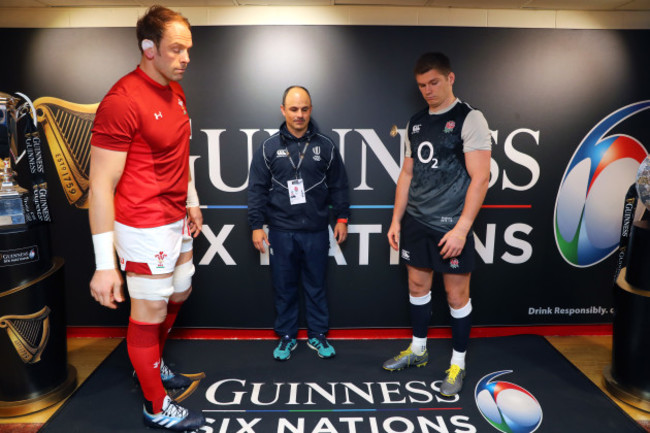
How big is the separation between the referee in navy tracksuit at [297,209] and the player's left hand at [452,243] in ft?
2.49

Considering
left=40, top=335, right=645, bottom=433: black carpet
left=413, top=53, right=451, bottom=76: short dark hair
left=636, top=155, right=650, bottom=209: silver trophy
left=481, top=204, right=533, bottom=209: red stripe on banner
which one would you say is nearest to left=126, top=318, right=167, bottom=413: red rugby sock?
left=40, top=335, right=645, bottom=433: black carpet

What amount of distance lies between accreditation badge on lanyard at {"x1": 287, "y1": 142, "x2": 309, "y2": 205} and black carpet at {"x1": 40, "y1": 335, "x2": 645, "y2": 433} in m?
1.00

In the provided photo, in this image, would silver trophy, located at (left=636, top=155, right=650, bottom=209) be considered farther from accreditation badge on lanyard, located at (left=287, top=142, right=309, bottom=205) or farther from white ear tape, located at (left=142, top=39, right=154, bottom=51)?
white ear tape, located at (left=142, top=39, right=154, bottom=51)

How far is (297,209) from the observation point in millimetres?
2680

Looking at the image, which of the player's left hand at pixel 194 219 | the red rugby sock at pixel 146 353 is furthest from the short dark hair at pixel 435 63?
the red rugby sock at pixel 146 353

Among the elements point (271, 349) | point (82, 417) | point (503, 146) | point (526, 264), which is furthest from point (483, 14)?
point (82, 417)

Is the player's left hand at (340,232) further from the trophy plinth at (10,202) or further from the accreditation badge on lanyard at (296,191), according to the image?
the trophy plinth at (10,202)

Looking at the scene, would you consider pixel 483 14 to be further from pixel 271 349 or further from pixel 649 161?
pixel 271 349

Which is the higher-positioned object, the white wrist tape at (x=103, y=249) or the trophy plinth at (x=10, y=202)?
the trophy plinth at (x=10, y=202)

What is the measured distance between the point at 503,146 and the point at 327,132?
118cm

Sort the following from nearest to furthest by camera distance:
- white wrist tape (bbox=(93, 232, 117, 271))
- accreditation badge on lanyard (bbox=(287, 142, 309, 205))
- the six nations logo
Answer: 1. white wrist tape (bbox=(93, 232, 117, 271))
2. accreditation badge on lanyard (bbox=(287, 142, 309, 205))
3. the six nations logo

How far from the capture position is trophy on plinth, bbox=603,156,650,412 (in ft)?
7.30

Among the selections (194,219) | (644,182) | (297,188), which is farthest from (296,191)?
(644,182)

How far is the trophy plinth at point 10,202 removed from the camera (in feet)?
6.96
